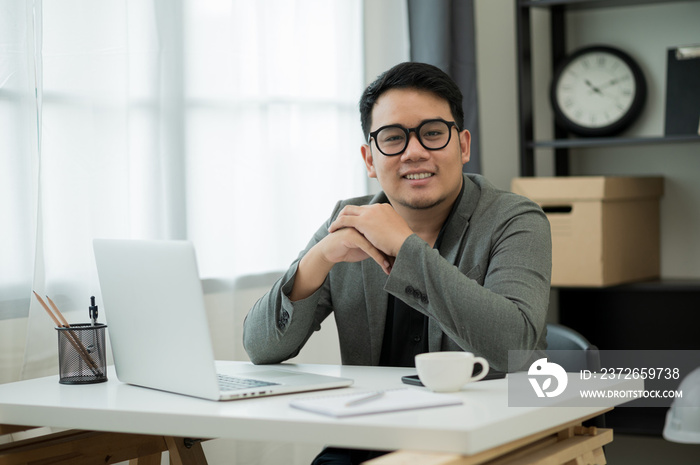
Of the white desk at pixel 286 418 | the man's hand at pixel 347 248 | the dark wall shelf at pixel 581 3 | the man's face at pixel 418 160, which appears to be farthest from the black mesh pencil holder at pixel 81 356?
the dark wall shelf at pixel 581 3

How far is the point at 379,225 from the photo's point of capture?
1.60m

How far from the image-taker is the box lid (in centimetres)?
289

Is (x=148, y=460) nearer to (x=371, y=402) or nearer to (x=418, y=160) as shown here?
(x=371, y=402)

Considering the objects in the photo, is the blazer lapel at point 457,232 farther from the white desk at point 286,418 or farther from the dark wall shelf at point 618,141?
the dark wall shelf at point 618,141

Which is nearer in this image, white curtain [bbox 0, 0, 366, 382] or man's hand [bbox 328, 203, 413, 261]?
man's hand [bbox 328, 203, 413, 261]

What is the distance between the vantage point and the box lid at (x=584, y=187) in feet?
9.47

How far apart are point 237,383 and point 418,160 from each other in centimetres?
65

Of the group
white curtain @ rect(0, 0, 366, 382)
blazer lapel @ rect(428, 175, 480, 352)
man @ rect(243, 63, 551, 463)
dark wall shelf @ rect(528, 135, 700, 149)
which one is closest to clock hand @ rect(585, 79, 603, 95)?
dark wall shelf @ rect(528, 135, 700, 149)

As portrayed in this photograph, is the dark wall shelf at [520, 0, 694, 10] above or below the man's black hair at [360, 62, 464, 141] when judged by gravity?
above

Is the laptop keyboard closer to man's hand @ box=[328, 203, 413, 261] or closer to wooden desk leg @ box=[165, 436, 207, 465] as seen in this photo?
wooden desk leg @ box=[165, 436, 207, 465]

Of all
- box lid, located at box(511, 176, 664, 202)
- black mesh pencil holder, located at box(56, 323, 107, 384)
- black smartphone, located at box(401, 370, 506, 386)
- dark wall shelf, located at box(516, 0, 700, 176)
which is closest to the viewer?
black smartphone, located at box(401, 370, 506, 386)

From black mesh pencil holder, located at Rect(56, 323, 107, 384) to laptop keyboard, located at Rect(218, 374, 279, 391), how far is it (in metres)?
0.23

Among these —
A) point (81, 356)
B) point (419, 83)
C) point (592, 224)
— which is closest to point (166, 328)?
point (81, 356)

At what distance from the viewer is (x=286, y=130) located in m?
2.64
